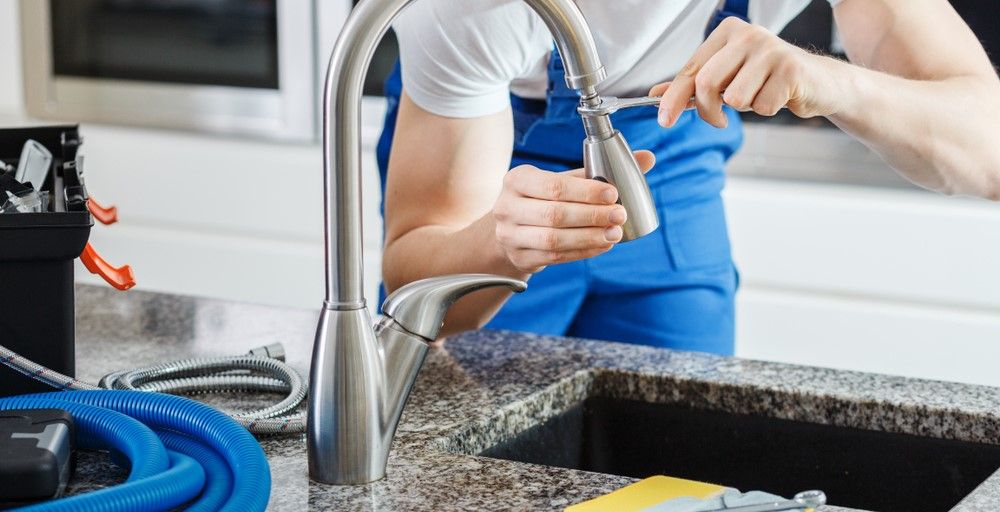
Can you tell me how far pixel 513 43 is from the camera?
137 centimetres

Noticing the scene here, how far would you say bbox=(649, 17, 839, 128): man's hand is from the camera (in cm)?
97

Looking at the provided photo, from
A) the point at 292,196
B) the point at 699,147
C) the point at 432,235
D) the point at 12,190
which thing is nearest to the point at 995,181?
the point at 699,147

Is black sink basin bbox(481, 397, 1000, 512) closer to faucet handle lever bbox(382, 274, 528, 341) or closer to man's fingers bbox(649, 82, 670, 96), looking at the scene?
faucet handle lever bbox(382, 274, 528, 341)

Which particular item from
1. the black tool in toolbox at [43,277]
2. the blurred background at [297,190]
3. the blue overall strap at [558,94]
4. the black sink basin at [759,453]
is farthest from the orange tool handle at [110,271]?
the blurred background at [297,190]

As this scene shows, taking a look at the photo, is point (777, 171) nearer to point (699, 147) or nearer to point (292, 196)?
point (699, 147)

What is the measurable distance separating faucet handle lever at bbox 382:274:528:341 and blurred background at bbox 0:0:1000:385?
58.5 inches

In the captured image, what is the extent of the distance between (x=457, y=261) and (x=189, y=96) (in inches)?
64.4

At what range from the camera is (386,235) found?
152 cm

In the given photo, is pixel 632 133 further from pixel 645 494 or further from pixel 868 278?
pixel 868 278

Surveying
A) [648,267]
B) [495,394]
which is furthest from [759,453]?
[648,267]

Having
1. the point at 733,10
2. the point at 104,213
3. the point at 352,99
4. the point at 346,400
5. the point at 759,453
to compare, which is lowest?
the point at 759,453

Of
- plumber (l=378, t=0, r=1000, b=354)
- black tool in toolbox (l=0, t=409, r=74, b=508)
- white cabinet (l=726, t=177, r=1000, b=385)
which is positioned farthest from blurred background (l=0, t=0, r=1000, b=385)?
black tool in toolbox (l=0, t=409, r=74, b=508)

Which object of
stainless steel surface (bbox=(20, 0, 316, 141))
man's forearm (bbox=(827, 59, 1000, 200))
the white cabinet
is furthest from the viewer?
stainless steel surface (bbox=(20, 0, 316, 141))

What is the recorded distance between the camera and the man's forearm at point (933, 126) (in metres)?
1.17
